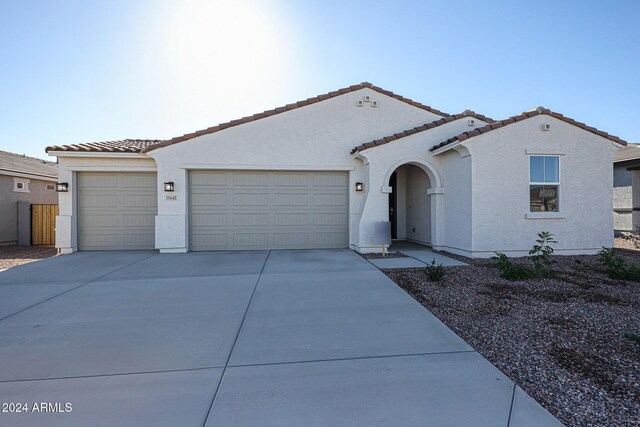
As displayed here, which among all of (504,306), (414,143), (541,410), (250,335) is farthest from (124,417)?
(414,143)

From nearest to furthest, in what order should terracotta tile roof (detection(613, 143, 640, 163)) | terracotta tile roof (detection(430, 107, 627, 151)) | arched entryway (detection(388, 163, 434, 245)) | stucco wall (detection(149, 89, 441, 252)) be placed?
1. terracotta tile roof (detection(430, 107, 627, 151))
2. stucco wall (detection(149, 89, 441, 252))
3. arched entryway (detection(388, 163, 434, 245))
4. terracotta tile roof (detection(613, 143, 640, 163))

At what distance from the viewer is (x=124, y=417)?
6.96ft

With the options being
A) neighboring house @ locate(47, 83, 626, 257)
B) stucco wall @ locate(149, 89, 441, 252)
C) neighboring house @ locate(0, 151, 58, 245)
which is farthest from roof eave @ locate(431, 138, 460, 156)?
neighboring house @ locate(0, 151, 58, 245)

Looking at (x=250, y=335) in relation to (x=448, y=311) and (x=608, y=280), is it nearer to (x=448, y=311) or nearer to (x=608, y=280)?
(x=448, y=311)

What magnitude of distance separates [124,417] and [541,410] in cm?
305

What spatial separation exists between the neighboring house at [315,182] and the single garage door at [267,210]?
0.11ft

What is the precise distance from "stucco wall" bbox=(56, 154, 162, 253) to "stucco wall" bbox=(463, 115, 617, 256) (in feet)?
30.5

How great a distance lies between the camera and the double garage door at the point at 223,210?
9.23 metres

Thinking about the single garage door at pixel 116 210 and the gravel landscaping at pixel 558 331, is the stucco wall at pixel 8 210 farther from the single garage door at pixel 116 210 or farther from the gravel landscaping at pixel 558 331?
the gravel landscaping at pixel 558 331

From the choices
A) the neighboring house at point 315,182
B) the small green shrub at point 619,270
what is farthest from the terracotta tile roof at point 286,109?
the small green shrub at point 619,270

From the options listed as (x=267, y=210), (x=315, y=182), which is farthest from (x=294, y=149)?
(x=267, y=210)

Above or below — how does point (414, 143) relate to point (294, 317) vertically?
above

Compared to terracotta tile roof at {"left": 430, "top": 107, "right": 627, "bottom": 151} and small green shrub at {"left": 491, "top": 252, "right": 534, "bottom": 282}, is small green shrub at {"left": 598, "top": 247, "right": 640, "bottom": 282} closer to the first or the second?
small green shrub at {"left": 491, "top": 252, "right": 534, "bottom": 282}

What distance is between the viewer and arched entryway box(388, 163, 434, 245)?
10055 mm
